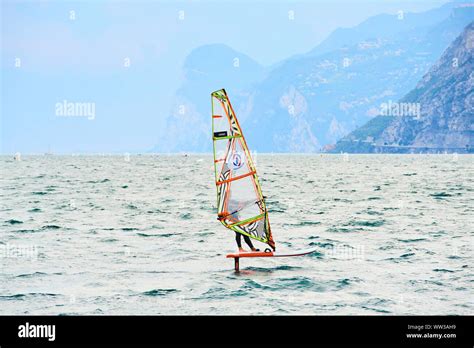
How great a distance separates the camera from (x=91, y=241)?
3062cm

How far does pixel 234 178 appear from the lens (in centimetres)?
2181

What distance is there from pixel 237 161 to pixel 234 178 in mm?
605

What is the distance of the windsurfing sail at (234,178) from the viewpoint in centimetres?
2134

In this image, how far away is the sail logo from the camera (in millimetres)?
21656

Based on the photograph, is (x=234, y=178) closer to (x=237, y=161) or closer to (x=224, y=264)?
(x=237, y=161)
